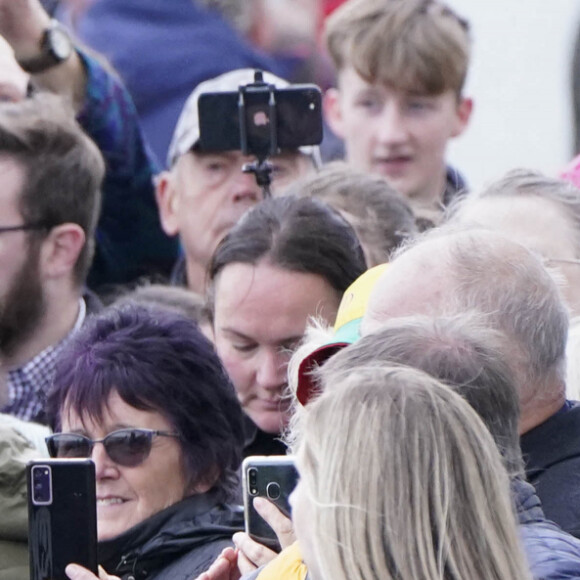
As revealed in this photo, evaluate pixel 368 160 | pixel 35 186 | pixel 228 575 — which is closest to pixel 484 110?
pixel 368 160

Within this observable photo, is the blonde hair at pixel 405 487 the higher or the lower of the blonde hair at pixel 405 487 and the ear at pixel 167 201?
the higher

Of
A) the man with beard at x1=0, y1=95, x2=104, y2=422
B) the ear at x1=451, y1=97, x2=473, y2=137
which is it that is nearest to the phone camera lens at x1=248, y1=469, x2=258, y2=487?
the man with beard at x1=0, y1=95, x2=104, y2=422

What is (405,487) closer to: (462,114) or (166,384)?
(166,384)

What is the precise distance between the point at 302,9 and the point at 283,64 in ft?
0.82

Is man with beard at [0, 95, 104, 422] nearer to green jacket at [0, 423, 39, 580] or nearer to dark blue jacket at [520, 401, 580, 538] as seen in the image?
green jacket at [0, 423, 39, 580]

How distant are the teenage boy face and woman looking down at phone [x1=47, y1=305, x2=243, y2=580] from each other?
1665 millimetres

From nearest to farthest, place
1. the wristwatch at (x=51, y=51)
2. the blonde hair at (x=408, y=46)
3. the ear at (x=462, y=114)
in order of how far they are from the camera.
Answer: the wristwatch at (x=51, y=51)
the blonde hair at (x=408, y=46)
the ear at (x=462, y=114)

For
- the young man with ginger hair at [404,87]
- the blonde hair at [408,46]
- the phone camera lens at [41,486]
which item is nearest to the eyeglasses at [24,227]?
the young man with ginger hair at [404,87]

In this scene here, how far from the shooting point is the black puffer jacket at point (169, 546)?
3.08 meters

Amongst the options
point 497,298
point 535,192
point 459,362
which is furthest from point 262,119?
point 459,362

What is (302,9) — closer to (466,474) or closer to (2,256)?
(2,256)

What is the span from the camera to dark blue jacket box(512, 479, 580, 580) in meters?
2.26

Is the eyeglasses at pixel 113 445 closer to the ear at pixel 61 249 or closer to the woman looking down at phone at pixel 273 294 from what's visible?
the woman looking down at phone at pixel 273 294

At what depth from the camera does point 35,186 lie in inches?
172
